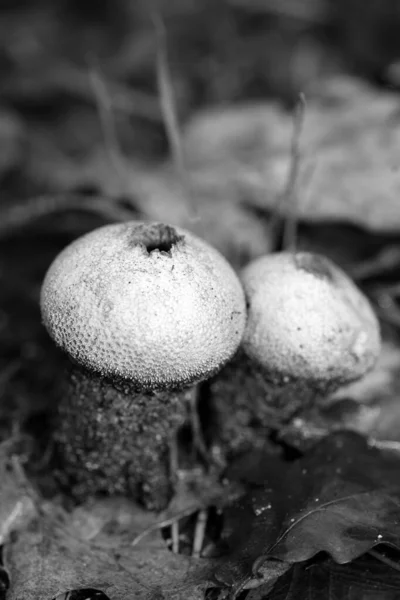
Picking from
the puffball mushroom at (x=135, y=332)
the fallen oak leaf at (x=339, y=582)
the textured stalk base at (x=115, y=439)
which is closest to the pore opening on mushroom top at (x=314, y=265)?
the puffball mushroom at (x=135, y=332)

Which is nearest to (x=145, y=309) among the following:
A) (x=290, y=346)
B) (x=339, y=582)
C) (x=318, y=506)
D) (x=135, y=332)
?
(x=135, y=332)

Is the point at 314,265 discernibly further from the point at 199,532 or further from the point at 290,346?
the point at 199,532

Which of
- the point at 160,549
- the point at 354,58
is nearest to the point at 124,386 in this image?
the point at 160,549

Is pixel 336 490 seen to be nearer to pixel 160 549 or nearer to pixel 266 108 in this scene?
pixel 160 549

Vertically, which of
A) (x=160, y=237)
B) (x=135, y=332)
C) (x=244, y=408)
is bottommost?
(x=244, y=408)

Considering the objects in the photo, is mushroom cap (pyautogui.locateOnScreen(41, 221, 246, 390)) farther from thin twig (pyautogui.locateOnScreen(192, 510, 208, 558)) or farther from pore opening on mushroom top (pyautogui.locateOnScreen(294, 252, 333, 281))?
thin twig (pyautogui.locateOnScreen(192, 510, 208, 558))

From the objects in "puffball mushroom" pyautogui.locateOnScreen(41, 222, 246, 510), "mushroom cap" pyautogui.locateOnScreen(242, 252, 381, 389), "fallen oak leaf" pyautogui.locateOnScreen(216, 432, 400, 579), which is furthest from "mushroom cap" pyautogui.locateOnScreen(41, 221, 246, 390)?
"fallen oak leaf" pyautogui.locateOnScreen(216, 432, 400, 579)
